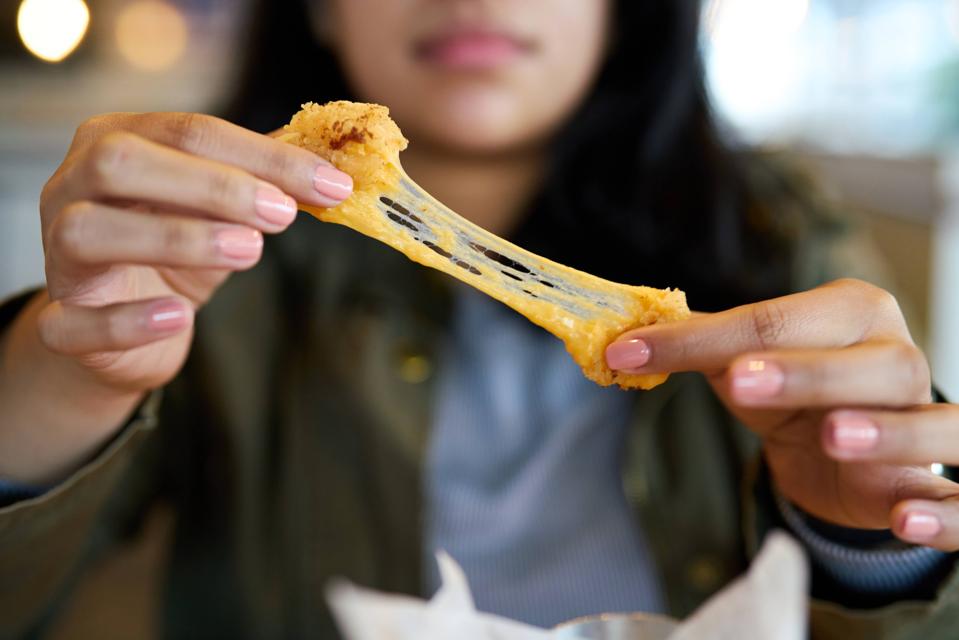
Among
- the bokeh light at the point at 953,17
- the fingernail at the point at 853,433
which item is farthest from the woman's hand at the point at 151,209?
the bokeh light at the point at 953,17

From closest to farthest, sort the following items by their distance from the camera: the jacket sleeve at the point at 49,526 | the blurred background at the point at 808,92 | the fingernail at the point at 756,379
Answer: the fingernail at the point at 756,379
the jacket sleeve at the point at 49,526
the blurred background at the point at 808,92

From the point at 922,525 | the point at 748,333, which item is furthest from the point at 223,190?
the point at 922,525

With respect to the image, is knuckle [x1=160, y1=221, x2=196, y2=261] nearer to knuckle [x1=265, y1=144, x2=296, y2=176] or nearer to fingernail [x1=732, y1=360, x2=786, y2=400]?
knuckle [x1=265, y1=144, x2=296, y2=176]

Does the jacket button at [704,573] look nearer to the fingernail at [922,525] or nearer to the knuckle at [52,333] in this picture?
the fingernail at [922,525]

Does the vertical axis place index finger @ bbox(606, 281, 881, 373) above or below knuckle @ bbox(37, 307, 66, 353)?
below

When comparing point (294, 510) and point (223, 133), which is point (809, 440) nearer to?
point (223, 133)

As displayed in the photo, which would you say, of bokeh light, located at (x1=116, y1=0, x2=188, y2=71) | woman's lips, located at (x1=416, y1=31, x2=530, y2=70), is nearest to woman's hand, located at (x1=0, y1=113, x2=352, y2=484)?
woman's lips, located at (x1=416, y1=31, x2=530, y2=70)

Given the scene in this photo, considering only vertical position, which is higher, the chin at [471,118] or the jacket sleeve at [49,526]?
the chin at [471,118]

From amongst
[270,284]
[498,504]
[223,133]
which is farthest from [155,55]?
[223,133]
